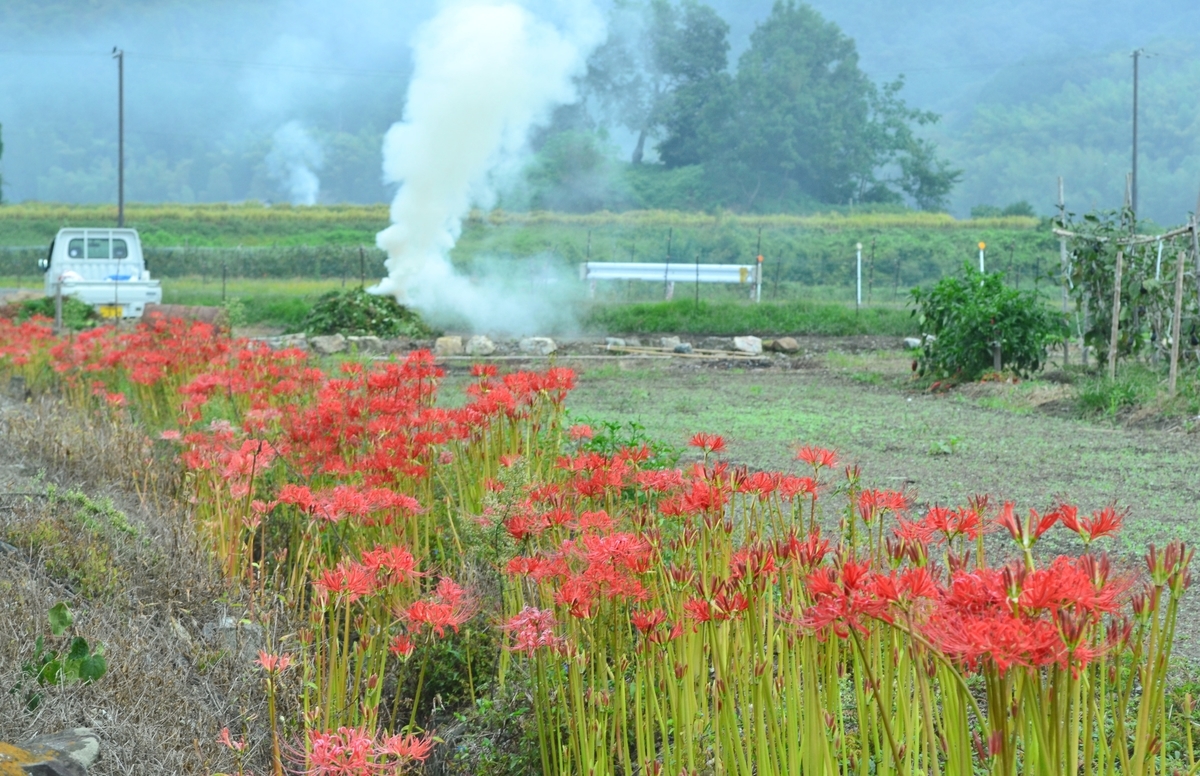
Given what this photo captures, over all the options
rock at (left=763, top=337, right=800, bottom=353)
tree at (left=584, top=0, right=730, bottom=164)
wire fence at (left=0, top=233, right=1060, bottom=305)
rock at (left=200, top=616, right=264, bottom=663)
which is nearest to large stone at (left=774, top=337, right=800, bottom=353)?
rock at (left=763, top=337, right=800, bottom=353)

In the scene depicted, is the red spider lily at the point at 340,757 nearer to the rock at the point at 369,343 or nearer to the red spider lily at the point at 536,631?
the red spider lily at the point at 536,631

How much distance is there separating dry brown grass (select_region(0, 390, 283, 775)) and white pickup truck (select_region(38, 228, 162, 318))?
1526 cm

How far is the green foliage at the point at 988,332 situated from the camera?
13.0 meters

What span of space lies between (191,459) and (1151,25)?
215 metres

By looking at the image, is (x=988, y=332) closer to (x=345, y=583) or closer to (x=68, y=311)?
(x=345, y=583)

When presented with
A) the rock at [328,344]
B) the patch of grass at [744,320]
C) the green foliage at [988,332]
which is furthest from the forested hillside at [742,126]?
the rock at [328,344]

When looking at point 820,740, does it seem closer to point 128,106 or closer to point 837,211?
point 837,211

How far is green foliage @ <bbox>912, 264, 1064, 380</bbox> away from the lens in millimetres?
12977

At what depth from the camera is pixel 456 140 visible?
1029 inches

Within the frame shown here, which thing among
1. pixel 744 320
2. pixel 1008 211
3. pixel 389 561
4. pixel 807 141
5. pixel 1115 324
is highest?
pixel 807 141

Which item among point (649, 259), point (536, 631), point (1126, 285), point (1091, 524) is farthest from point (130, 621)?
point (649, 259)

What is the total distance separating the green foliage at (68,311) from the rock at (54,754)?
14.5m

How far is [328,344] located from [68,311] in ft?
12.3

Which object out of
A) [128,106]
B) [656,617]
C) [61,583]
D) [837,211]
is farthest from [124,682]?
[128,106]
